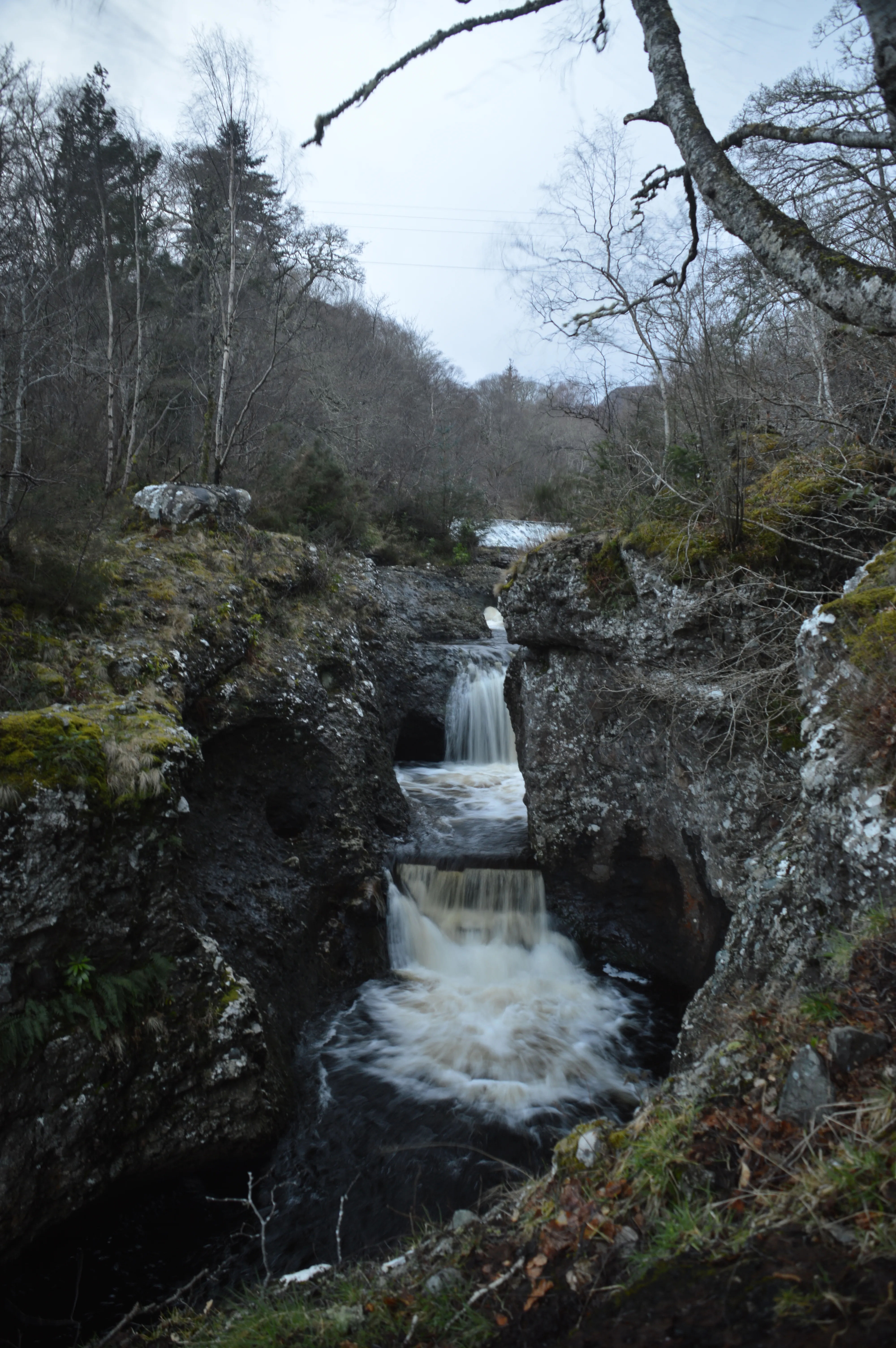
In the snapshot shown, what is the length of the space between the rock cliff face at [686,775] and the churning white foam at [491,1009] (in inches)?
24.0

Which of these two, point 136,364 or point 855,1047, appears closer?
point 855,1047

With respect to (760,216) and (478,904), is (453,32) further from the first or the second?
(478,904)

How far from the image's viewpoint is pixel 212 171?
11625 mm

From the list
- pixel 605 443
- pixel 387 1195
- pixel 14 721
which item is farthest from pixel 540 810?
pixel 605 443

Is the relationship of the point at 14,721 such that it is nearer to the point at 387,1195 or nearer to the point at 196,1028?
the point at 196,1028

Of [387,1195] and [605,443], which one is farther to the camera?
[605,443]

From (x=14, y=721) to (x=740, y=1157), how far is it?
14.8 ft

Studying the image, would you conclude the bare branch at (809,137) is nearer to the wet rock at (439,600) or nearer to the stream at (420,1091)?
the stream at (420,1091)

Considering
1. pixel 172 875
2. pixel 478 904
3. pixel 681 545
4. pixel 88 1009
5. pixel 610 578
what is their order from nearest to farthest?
1. pixel 88 1009
2. pixel 172 875
3. pixel 681 545
4. pixel 610 578
5. pixel 478 904

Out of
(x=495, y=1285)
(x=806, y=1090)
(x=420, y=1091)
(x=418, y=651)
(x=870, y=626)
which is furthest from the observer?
(x=418, y=651)

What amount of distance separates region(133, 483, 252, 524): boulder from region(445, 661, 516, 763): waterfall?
4916mm

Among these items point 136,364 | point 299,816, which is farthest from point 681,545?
point 136,364

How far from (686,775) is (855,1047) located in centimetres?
420

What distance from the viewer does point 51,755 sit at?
4.20m
